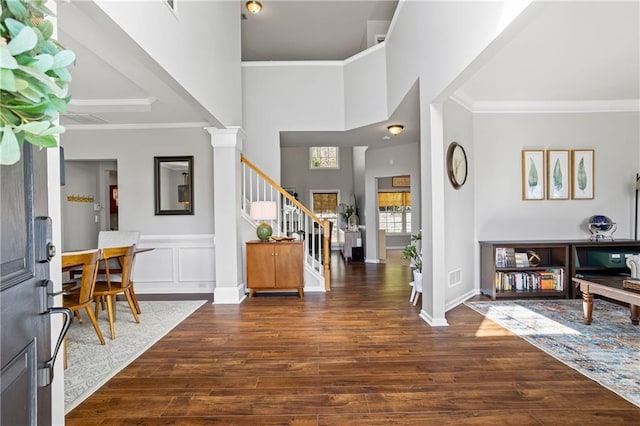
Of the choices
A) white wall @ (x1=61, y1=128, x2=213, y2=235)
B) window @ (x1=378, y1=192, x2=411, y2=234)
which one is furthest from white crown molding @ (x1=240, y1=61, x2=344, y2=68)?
window @ (x1=378, y1=192, x2=411, y2=234)

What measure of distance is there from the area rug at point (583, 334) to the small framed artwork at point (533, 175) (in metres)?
1.48

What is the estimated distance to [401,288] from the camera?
205 inches

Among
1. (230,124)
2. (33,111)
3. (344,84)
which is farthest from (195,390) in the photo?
(344,84)

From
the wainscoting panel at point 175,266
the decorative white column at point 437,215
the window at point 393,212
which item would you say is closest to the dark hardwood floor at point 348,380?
the decorative white column at point 437,215

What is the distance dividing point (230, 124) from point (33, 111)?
13.9ft

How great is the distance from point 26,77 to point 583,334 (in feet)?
13.8

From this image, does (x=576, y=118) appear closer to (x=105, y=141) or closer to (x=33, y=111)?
(x=33, y=111)

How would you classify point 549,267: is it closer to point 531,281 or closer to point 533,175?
point 531,281

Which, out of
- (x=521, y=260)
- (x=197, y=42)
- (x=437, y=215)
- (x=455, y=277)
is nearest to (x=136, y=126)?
(x=197, y=42)

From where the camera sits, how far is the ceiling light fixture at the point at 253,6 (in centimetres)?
603

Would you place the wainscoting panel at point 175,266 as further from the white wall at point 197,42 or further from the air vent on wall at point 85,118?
the white wall at point 197,42

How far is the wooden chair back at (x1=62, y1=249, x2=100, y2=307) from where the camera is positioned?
2842 millimetres

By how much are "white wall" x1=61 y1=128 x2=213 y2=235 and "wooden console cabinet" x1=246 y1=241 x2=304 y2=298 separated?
1038mm

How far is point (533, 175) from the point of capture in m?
4.83
